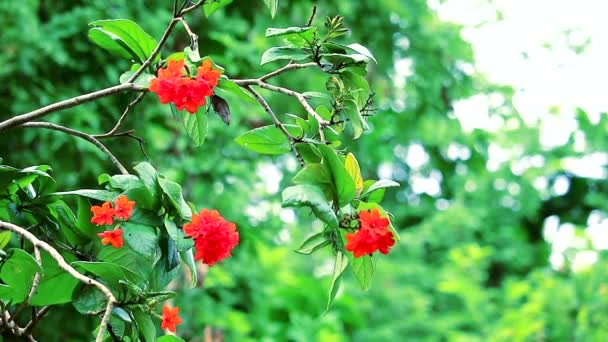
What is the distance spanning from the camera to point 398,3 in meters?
3.80

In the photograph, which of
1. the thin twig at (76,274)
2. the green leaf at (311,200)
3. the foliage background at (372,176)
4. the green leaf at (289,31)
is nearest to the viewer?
the thin twig at (76,274)

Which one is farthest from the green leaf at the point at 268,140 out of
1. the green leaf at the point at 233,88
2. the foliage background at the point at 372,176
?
the foliage background at the point at 372,176

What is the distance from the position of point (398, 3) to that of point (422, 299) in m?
2.22

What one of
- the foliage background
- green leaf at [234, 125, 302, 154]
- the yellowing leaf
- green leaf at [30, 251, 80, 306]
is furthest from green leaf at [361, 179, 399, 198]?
the foliage background

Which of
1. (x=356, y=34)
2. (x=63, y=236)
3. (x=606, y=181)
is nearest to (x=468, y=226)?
(x=606, y=181)

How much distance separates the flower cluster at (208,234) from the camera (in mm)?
937

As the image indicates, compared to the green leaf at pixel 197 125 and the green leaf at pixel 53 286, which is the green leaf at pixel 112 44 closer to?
the green leaf at pixel 197 125

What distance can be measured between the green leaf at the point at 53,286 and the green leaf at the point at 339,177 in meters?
0.30

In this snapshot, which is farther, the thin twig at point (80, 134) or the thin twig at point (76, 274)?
the thin twig at point (80, 134)

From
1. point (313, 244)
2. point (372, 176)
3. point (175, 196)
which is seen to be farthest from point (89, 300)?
point (372, 176)

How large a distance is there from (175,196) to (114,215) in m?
0.07

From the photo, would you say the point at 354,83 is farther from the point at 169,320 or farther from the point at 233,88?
the point at 169,320

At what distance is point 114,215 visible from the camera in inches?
37.3

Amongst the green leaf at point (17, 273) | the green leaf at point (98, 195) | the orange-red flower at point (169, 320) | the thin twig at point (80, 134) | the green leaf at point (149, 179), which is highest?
the green leaf at point (149, 179)
